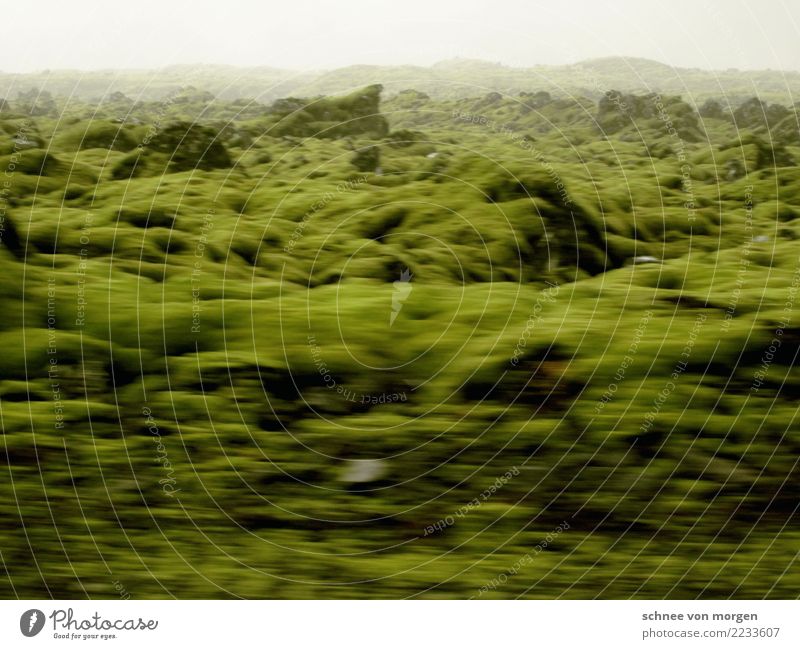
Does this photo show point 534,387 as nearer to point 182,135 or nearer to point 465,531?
point 465,531

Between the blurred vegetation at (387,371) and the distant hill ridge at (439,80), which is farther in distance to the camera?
the distant hill ridge at (439,80)

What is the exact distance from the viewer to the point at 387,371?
3.97m

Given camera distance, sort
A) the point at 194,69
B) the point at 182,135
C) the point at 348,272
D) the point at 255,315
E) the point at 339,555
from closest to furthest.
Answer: the point at 339,555
the point at 255,315
the point at 348,272
the point at 182,135
the point at 194,69

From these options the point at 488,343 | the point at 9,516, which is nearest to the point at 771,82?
the point at 488,343

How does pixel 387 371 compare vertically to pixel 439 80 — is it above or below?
below

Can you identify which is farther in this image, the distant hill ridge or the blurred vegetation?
the distant hill ridge

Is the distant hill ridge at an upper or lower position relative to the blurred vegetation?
upper

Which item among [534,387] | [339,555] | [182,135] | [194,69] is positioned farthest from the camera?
[194,69]

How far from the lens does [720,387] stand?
3.88 m

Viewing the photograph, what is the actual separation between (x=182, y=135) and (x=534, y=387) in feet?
9.44

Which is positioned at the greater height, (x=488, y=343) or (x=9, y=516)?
(x=488, y=343)

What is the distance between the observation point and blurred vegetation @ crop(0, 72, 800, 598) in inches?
139

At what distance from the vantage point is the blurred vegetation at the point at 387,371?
3529 mm

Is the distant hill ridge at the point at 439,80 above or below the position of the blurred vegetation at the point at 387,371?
above
